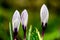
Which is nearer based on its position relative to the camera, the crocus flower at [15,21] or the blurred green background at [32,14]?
the crocus flower at [15,21]

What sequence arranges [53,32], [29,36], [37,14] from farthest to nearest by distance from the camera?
[37,14], [53,32], [29,36]

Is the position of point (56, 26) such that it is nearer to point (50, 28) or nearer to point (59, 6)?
point (50, 28)

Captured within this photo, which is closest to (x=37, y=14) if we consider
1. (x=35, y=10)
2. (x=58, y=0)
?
(x=35, y=10)

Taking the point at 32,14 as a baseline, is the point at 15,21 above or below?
below

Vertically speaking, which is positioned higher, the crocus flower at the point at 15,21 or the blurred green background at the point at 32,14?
the blurred green background at the point at 32,14

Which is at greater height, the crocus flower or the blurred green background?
the blurred green background

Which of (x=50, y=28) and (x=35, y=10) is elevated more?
(x=35, y=10)

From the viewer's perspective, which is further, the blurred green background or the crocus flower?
the blurred green background

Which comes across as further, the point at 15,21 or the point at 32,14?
the point at 32,14
